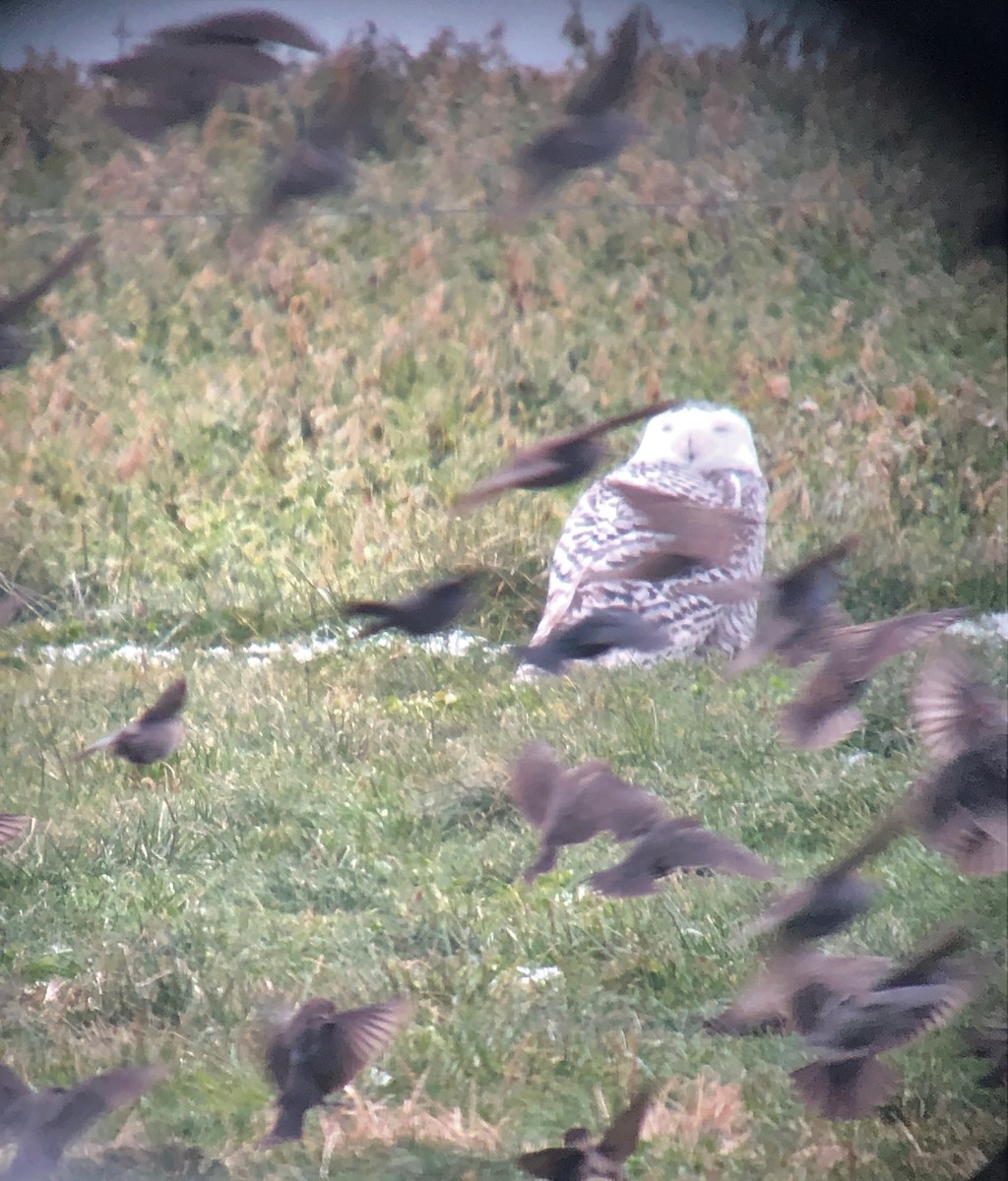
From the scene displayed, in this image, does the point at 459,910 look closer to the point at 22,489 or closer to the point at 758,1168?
the point at 758,1168

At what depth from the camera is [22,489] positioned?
3904 mm

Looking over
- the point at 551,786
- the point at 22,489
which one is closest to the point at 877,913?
the point at 551,786

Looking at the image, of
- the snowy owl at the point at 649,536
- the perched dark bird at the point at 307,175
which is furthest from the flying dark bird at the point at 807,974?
the snowy owl at the point at 649,536

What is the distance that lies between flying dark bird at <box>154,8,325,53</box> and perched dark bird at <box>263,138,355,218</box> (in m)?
0.10

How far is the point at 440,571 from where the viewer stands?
132 inches

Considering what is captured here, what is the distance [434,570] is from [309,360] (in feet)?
3.99

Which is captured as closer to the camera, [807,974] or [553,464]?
[553,464]

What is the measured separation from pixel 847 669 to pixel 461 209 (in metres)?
3.47

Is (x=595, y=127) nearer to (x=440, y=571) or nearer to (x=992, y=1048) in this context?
(x=992, y=1048)

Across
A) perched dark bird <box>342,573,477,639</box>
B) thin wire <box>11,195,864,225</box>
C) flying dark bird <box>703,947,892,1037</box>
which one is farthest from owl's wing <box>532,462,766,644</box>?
perched dark bird <box>342,573,477,639</box>

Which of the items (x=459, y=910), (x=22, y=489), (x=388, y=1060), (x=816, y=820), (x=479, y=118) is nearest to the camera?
(x=388, y=1060)

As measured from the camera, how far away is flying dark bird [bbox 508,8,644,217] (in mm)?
973

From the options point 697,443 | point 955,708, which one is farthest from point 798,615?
point 697,443

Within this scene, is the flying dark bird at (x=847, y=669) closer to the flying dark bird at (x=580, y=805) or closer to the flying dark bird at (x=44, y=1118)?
the flying dark bird at (x=580, y=805)
